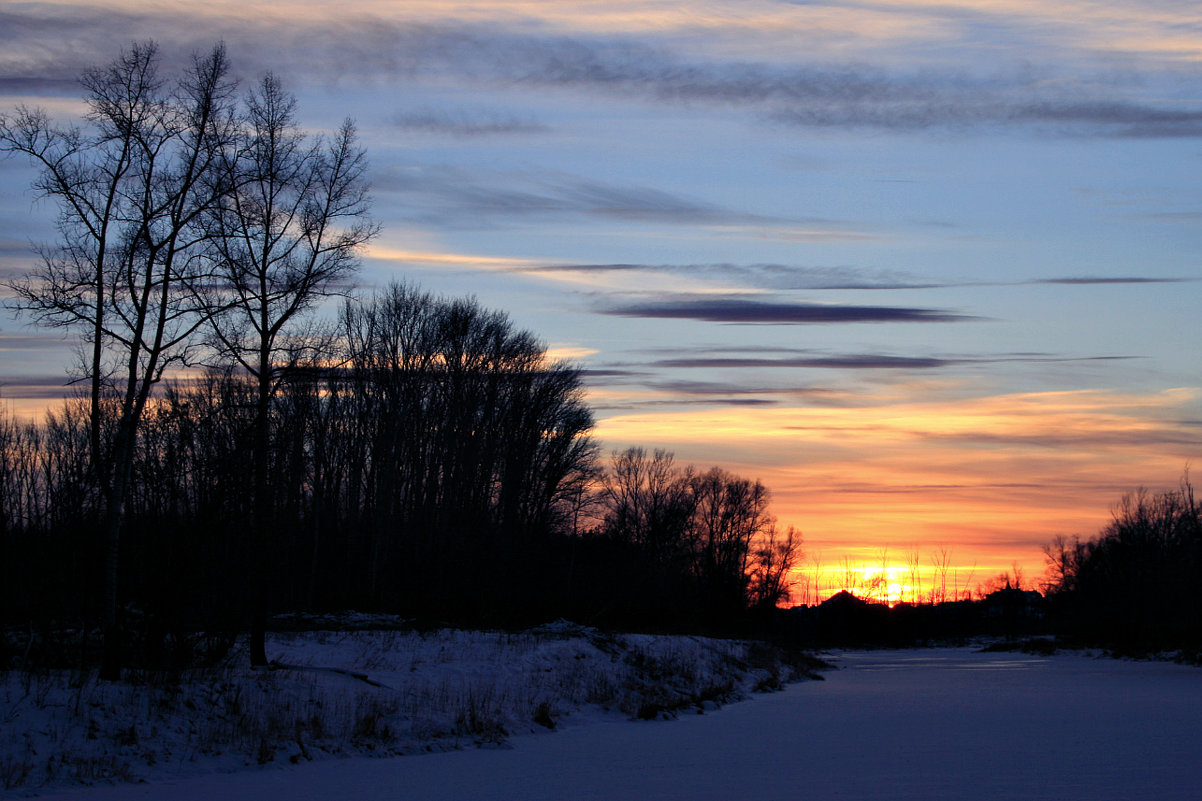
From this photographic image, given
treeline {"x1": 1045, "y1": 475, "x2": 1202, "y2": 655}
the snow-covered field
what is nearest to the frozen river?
the snow-covered field

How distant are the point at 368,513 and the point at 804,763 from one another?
144ft

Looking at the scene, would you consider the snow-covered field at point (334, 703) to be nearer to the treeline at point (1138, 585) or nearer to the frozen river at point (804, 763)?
the frozen river at point (804, 763)

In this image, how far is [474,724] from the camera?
688 inches

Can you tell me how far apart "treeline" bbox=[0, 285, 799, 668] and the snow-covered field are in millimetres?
1744

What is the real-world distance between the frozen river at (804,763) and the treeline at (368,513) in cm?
497

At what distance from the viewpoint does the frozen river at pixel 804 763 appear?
1236cm

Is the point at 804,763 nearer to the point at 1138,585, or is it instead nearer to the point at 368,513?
the point at 368,513

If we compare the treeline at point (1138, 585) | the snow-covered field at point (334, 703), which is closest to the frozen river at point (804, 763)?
the snow-covered field at point (334, 703)

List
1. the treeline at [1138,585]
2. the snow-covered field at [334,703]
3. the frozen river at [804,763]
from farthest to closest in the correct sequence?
the treeline at [1138,585]
the snow-covered field at [334,703]
the frozen river at [804,763]

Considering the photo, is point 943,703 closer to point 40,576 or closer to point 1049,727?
point 1049,727

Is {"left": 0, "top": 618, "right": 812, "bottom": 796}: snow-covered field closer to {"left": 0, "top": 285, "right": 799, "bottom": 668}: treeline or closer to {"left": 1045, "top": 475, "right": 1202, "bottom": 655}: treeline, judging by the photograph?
{"left": 0, "top": 285, "right": 799, "bottom": 668}: treeline

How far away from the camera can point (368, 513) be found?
56.1 metres

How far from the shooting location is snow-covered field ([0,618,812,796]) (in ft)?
41.7

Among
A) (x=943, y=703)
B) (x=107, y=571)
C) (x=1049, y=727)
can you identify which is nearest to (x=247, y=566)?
(x=107, y=571)
